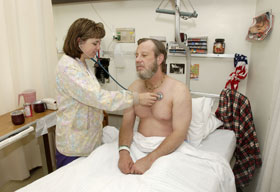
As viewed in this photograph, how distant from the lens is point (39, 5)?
2.19 meters

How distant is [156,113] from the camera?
1558mm

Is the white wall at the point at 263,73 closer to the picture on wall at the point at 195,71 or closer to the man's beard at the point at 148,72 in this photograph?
the picture on wall at the point at 195,71

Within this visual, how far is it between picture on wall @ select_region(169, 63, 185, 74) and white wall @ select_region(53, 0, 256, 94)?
0.14ft

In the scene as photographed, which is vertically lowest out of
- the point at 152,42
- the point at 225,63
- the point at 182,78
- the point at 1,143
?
the point at 1,143

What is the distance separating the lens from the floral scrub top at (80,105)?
52.2 inches

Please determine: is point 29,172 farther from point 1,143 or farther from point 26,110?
point 1,143

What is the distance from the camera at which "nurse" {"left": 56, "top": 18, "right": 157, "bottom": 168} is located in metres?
1.33

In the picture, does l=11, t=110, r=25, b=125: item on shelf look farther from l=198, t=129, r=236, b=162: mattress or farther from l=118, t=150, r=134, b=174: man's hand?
l=198, t=129, r=236, b=162: mattress

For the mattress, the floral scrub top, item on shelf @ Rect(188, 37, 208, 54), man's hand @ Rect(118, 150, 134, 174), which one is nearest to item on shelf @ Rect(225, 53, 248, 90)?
item on shelf @ Rect(188, 37, 208, 54)

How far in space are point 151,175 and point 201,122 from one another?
739 mm

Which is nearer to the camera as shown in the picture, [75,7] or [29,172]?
[29,172]

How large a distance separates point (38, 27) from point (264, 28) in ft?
6.47

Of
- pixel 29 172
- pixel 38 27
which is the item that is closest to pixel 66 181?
pixel 29 172

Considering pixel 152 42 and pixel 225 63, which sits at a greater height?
pixel 152 42
